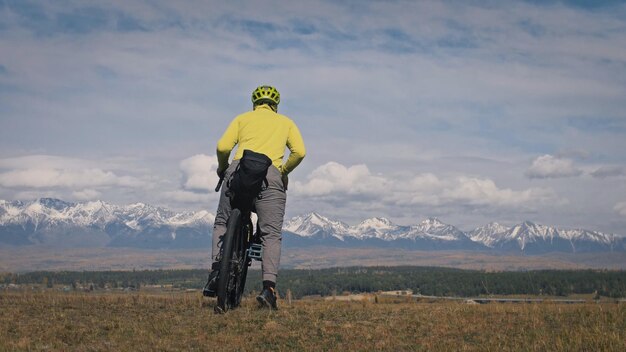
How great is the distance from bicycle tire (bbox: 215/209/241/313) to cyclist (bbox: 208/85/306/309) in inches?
17.2

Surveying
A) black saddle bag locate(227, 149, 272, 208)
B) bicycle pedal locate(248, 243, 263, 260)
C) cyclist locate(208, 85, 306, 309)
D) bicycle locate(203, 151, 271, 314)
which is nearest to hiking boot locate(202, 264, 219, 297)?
bicycle locate(203, 151, 271, 314)

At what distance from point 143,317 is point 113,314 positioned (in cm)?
77

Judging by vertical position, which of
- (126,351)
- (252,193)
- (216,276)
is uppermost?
(252,193)

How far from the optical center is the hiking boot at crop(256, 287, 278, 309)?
12891mm

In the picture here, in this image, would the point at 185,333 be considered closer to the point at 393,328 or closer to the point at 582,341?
the point at 393,328

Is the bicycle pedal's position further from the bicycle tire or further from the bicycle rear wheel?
the bicycle tire

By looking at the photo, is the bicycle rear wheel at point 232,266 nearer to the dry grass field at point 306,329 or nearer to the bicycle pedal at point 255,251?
the bicycle pedal at point 255,251

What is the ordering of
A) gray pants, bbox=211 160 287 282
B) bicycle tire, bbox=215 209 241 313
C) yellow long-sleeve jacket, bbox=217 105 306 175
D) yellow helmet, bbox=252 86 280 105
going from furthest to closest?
yellow helmet, bbox=252 86 280 105 → yellow long-sleeve jacket, bbox=217 105 306 175 → gray pants, bbox=211 160 287 282 → bicycle tire, bbox=215 209 241 313

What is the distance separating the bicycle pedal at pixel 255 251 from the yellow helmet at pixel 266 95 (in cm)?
308

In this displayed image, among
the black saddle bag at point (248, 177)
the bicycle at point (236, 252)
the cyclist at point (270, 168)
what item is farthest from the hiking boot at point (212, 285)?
the black saddle bag at point (248, 177)

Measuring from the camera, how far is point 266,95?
13.7 meters

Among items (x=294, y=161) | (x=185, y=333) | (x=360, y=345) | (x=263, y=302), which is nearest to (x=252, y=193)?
(x=294, y=161)

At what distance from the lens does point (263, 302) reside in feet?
42.5

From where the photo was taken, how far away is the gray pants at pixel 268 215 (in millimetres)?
12586
